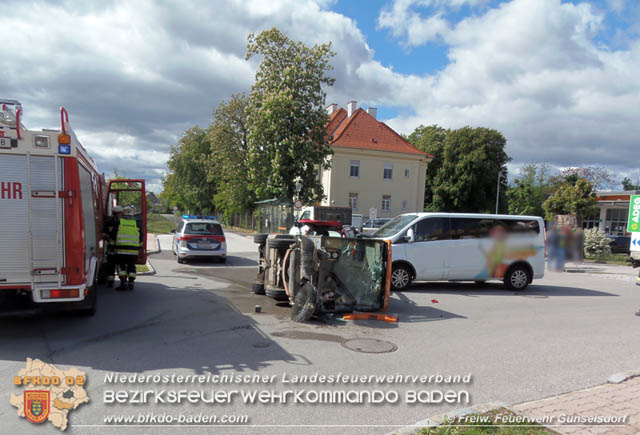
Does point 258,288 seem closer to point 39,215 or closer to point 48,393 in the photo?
point 39,215

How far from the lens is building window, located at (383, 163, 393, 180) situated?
4112 cm

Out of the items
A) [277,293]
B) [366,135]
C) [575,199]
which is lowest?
[277,293]

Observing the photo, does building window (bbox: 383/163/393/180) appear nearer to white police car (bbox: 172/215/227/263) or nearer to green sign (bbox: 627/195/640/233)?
white police car (bbox: 172/215/227/263)

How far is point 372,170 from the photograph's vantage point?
132 feet

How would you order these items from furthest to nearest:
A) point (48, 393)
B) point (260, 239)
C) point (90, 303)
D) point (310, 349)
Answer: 1. point (260, 239)
2. point (90, 303)
3. point (310, 349)
4. point (48, 393)

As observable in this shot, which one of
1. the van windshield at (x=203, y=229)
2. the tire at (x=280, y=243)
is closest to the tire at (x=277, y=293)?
the tire at (x=280, y=243)

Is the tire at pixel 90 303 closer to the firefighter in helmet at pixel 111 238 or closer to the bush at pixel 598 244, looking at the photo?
the firefighter in helmet at pixel 111 238

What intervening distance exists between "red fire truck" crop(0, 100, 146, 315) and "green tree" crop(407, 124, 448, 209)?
4904 cm

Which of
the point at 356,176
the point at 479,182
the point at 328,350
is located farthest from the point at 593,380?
the point at 479,182

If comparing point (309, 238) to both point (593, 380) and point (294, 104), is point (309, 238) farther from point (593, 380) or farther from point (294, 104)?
point (294, 104)

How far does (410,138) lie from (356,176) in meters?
25.6

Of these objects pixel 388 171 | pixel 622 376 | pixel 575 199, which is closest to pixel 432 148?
pixel 388 171

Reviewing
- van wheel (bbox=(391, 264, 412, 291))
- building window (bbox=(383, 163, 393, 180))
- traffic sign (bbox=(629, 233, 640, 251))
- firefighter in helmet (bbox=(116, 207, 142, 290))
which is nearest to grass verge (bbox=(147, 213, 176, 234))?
building window (bbox=(383, 163, 393, 180))

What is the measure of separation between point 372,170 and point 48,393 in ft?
123
